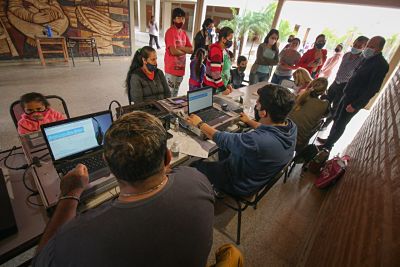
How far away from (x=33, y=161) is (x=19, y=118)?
893 millimetres

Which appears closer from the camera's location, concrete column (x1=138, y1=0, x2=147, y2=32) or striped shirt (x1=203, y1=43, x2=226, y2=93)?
striped shirt (x1=203, y1=43, x2=226, y2=93)

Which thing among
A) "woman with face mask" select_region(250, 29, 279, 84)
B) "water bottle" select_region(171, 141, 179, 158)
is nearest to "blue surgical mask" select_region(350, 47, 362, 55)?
"woman with face mask" select_region(250, 29, 279, 84)

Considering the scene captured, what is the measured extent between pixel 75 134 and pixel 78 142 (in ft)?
0.18

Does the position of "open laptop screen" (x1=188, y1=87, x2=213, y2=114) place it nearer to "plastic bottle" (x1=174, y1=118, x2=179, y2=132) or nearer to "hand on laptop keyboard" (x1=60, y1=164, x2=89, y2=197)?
"plastic bottle" (x1=174, y1=118, x2=179, y2=132)

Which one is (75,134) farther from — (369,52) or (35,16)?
(35,16)

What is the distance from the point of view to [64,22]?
17.6 ft

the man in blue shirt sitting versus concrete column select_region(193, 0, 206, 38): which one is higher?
concrete column select_region(193, 0, 206, 38)

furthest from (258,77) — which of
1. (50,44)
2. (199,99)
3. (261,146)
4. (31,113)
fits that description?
(50,44)

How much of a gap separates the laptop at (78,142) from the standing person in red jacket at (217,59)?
185 centimetres

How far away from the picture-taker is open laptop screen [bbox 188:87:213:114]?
6.09 ft

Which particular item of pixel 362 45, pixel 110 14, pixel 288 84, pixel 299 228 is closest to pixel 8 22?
pixel 110 14

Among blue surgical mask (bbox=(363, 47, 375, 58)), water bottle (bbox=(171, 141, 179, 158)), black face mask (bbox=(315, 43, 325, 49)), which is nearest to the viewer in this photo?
water bottle (bbox=(171, 141, 179, 158))

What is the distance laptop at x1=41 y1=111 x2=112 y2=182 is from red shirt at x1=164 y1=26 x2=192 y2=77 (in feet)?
6.51

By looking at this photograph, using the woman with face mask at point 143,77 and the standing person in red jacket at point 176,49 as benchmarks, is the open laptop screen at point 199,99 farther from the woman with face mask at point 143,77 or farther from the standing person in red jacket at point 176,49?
the standing person in red jacket at point 176,49
